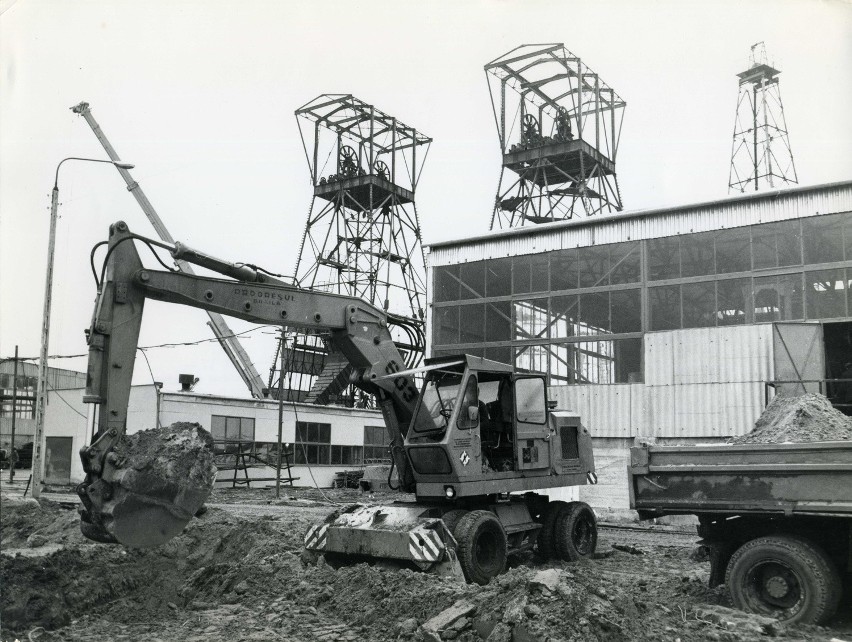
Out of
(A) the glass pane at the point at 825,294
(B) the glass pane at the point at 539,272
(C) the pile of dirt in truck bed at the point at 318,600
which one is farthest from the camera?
(B) the glass pane at the point at 539,272

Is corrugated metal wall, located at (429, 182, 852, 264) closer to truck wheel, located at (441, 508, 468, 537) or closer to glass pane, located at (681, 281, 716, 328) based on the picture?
glass pane, located at (681, 281, 716, 328)

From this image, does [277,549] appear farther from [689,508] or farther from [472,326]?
[472,326]

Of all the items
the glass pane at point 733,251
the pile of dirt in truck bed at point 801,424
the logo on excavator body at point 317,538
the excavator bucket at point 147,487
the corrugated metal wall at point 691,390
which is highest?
the glass pane at point 733,251

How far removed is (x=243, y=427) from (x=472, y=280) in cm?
1196

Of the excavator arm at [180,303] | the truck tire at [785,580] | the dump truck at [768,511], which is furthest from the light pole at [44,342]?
the truck tire at [785,580]

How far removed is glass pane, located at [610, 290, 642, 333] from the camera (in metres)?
21.2

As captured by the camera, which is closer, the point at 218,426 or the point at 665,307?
the point at 665,307

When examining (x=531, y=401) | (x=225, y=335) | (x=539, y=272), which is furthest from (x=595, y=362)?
(x=225, y=335)

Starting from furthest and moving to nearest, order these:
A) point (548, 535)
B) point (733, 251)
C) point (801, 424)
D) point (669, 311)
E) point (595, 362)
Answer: point (595, 362)
point (669, 311)
point (733, 251)
point (548, 535)
point (801, 424)

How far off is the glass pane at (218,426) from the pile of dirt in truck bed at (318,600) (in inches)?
692

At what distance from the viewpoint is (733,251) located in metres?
19.9

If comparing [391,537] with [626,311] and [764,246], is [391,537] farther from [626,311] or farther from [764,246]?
[764,246]

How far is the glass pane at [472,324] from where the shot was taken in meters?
24.1

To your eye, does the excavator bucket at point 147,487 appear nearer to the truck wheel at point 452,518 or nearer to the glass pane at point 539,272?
the truck wheel at point 452,518
